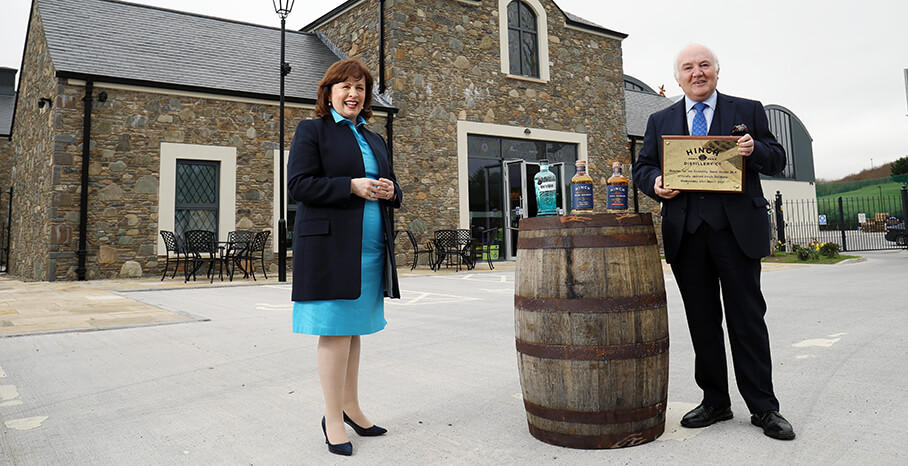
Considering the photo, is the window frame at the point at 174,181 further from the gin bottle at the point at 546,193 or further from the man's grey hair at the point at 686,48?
the man's grey hair at the point at 686,48

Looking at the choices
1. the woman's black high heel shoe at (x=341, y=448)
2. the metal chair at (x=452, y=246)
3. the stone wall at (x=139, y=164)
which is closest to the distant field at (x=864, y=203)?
the metal chair at (x=452, y=246)

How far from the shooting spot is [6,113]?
23344 mm

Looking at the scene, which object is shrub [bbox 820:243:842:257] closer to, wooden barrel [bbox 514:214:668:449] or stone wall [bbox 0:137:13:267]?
wooden barrel [bbox 514:214:668:449]

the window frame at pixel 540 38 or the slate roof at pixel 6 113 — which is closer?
the window frame at pixel 540 38

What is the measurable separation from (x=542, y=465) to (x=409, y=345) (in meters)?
2.27

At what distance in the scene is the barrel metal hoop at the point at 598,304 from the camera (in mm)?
2049

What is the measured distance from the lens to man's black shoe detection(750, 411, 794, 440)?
2084 mm

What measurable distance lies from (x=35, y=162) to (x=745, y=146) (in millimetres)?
14056

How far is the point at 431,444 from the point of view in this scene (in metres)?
2.15

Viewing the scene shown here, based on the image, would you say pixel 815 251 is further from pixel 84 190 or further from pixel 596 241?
pixel 84 190

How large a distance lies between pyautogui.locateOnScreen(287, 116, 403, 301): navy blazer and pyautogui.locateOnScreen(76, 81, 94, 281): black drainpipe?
9.75 meters

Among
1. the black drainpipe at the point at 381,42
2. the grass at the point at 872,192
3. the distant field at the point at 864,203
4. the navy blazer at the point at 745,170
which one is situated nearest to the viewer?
the navy blazer at the point at 745,170

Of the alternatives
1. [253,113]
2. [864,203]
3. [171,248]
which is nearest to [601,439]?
[171,248]

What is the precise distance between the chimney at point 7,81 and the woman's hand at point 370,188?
1238 inches
